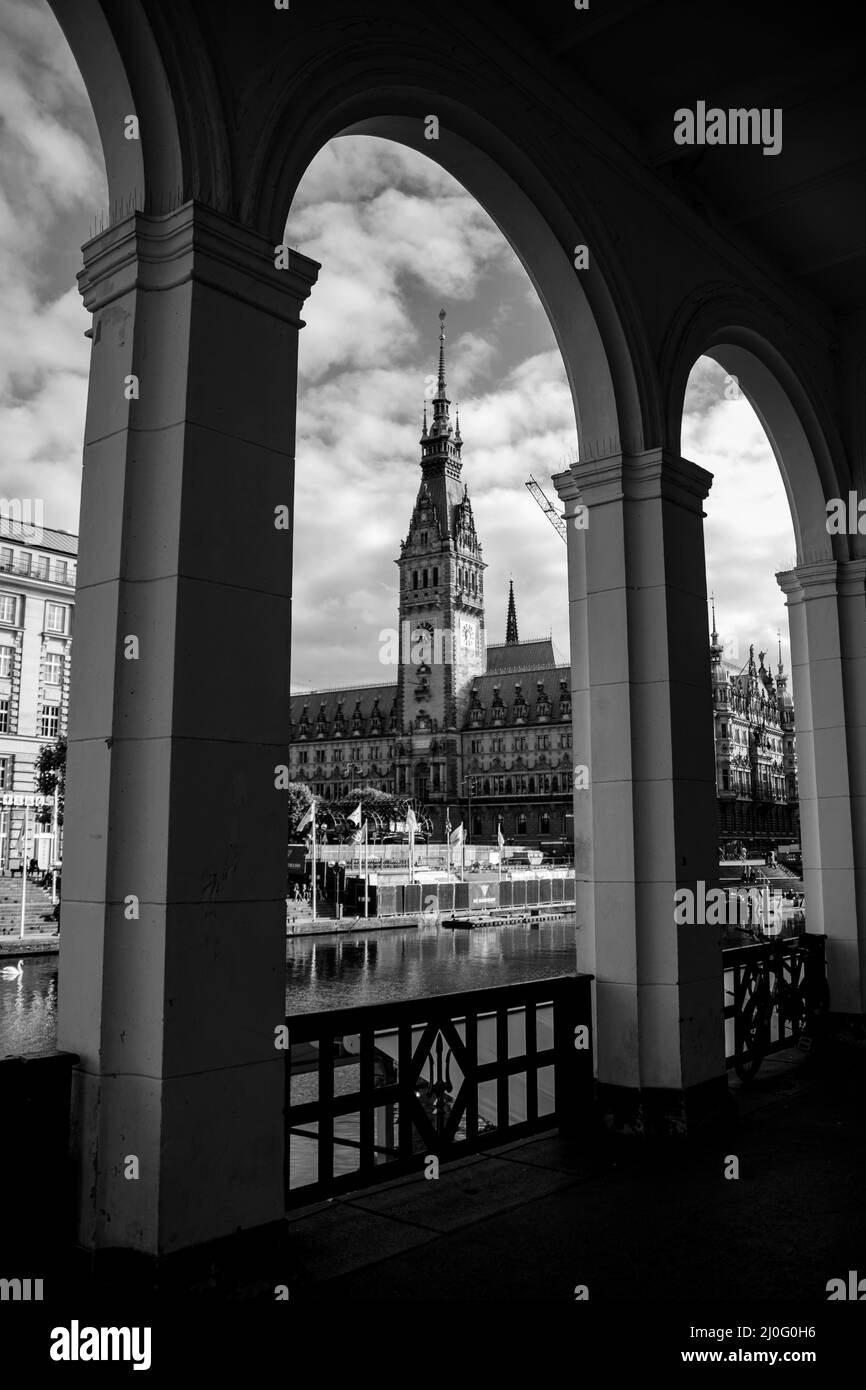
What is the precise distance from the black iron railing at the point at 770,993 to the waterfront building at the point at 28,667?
35373 millimetres

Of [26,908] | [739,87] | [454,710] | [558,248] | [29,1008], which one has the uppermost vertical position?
[454,710]

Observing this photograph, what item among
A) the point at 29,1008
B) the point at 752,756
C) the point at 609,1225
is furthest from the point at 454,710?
the point at 609,1225

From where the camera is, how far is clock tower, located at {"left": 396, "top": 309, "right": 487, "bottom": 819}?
93.5 m

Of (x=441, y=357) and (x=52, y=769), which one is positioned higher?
(x=441, y=357)

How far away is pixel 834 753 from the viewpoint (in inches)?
301

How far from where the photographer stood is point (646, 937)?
5191 mm

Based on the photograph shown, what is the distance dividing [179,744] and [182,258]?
5.34 feet

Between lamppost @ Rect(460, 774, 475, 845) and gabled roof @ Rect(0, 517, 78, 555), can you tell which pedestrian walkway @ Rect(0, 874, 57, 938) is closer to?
gabled roof @ Rect(0, 517, 78, 555)

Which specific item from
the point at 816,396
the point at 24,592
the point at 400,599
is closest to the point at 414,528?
the point at 400,599

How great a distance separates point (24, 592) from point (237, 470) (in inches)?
1566

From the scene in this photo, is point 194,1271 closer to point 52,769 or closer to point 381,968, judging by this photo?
point 381,968

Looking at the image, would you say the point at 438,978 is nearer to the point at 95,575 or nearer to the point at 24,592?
the point at 24,592

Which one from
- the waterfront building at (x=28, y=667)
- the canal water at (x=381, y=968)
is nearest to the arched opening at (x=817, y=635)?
the canal water at (x=381, y=968)
